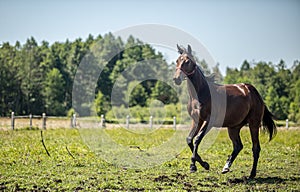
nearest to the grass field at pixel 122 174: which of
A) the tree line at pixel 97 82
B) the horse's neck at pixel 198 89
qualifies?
the horse's neck at pixel 198 89

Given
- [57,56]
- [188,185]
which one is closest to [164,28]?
[188,185]

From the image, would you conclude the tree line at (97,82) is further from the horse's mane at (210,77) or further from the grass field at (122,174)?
the horse's mane at (210,77)

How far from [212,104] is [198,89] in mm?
472

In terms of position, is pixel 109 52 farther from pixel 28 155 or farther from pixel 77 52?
pixel 28 155

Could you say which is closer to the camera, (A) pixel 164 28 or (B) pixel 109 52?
(A) pixel 164 28

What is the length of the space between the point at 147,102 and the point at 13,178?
41.4 meters

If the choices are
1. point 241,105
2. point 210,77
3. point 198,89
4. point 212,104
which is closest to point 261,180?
point 241,105

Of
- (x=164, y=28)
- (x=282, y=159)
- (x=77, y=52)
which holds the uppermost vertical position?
(x=77, y=52)

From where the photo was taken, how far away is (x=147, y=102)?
4984 cm

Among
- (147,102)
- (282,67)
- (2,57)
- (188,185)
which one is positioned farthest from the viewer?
(282,67)

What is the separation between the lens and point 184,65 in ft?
30.3

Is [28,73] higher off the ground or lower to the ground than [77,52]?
lower

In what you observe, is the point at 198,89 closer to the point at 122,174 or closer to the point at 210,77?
the point at 210,77

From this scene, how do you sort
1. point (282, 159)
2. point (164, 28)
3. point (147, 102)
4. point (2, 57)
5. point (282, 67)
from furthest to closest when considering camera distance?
point (282, 67) → point (147, 102) → point (2, 57) → point (282, 159) → point (164, 28)
